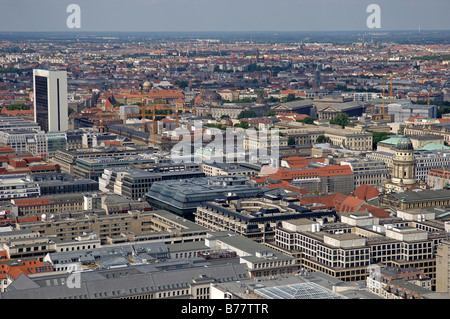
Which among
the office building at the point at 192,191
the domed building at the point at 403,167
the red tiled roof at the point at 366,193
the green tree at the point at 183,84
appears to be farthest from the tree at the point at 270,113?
the red tiled roof at the point at 366,193

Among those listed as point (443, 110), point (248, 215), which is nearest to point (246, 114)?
point (443, 110)

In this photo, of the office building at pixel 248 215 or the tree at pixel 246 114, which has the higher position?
the tree at pixel 246 114

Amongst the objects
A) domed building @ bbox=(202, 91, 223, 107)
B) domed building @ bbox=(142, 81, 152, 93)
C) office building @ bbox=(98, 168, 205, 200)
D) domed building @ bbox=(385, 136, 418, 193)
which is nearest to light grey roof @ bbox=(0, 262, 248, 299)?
office building @ bbox=(98, 168, 205, 200)

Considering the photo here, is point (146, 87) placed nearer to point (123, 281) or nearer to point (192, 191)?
point (192, 191)

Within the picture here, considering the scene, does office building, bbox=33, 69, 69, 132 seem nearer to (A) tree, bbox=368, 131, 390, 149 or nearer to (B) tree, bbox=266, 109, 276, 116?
(B) tree, bbox=266, 109, 276, 116

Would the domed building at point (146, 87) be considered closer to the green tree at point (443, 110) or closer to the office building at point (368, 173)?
the green tree at point (443, 110)
